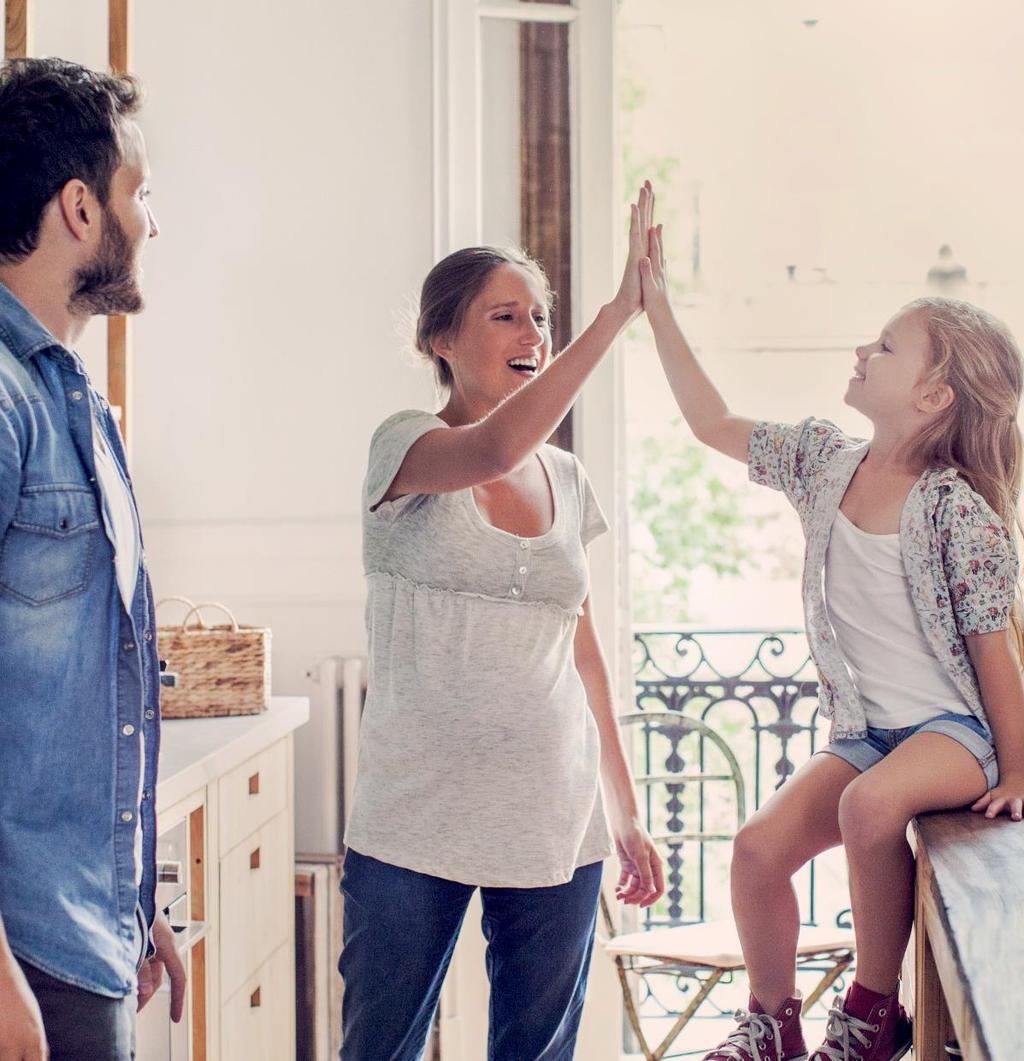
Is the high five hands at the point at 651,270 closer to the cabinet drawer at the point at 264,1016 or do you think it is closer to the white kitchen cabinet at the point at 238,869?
the white kitchen cabinet at the point at 238,869

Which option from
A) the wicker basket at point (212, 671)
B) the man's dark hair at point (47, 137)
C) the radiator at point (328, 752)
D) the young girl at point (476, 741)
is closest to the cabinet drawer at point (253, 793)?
the wicker basket at point (212, 671)

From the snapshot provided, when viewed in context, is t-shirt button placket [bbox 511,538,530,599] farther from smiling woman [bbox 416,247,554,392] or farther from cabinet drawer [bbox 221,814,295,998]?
cabinet drawer [bbox 221,814,295,998]

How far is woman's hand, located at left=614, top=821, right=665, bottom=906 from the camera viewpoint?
1.81 metres

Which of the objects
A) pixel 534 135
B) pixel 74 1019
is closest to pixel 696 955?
pixel 74 1019

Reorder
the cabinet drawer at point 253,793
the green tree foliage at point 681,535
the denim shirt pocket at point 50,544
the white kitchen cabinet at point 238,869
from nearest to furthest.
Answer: the denim shirt pocket at point 50,544 → the white kitchen cabinet at point 238,869 → the cabinet drawer at point 253,793 → the green tree foliage at point 681,535

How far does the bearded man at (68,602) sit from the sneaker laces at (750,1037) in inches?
27.5

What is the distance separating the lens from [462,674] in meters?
1.56

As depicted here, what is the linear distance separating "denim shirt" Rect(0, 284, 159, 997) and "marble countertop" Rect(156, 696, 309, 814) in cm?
58

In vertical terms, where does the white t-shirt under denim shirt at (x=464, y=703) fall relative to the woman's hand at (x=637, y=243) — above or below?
below

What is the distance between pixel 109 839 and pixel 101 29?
2290 mm

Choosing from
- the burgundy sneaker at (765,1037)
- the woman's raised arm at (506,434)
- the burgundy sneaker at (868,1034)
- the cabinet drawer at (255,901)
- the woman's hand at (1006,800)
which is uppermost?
the woman's raised arm at (506,434)

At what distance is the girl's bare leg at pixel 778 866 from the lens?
1534 millimetres

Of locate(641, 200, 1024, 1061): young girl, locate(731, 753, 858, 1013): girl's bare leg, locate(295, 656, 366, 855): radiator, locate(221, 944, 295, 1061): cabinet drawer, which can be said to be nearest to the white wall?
locate(295, 656, 366, 855): radiator

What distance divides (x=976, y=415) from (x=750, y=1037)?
883 mm
